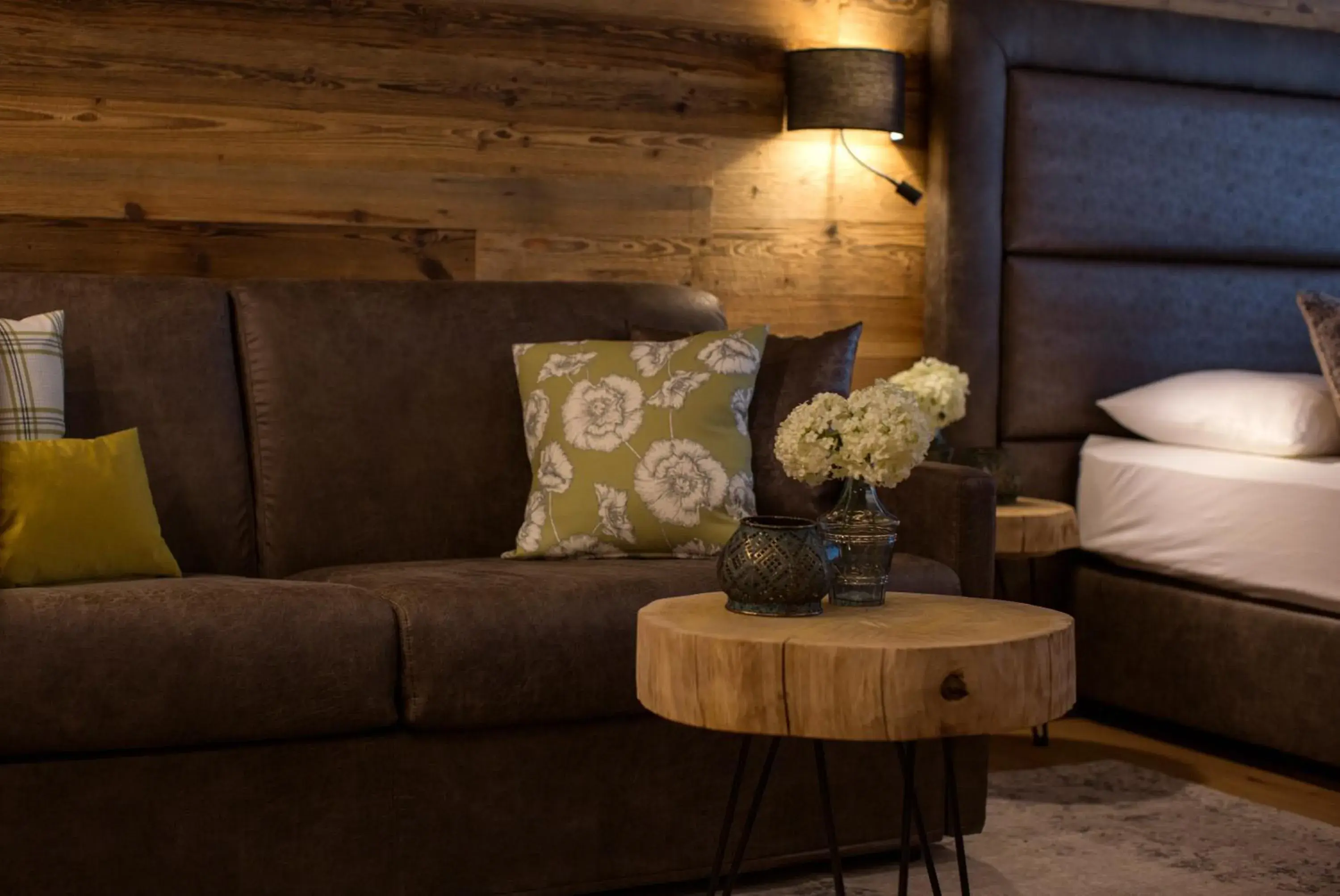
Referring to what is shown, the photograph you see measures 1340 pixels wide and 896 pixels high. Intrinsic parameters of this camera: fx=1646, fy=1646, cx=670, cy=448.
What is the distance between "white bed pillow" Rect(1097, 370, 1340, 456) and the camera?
369 centimetres

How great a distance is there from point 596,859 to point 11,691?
0.92 meters

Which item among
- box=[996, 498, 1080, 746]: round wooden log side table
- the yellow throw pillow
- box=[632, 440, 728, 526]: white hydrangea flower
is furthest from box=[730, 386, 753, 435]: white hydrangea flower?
the yellow throw pillow

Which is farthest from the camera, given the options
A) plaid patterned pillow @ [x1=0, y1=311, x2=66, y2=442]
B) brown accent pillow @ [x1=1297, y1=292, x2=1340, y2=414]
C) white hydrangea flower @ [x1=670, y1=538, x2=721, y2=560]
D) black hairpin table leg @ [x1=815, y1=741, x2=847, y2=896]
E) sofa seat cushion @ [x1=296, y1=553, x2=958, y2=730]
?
brown accent pillow @ [x1=1297, y1=292, x2=1340, y2=414]

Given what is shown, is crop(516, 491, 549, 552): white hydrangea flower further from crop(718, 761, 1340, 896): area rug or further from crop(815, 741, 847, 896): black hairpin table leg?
crop(815, 741, 847, 896): black hairpin table leg

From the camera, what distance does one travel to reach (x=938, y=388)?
369 cm

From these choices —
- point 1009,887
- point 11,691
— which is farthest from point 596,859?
point 11,691

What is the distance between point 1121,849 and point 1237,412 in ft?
4.26

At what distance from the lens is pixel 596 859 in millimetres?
2588

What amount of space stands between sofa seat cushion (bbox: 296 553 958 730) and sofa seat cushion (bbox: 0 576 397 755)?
0.17ft

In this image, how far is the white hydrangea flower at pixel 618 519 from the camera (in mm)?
2916

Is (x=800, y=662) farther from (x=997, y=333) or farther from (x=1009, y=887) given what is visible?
(x=997, y=333)

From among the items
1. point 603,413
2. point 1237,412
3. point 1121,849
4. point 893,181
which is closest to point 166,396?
point 603,413

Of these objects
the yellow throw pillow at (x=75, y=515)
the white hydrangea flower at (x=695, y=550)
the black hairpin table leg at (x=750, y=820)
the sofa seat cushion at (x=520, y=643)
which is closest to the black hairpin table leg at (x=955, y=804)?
the black hairpin table leg at (x=750, y=820)

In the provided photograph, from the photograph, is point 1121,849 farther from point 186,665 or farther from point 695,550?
point 186,665
